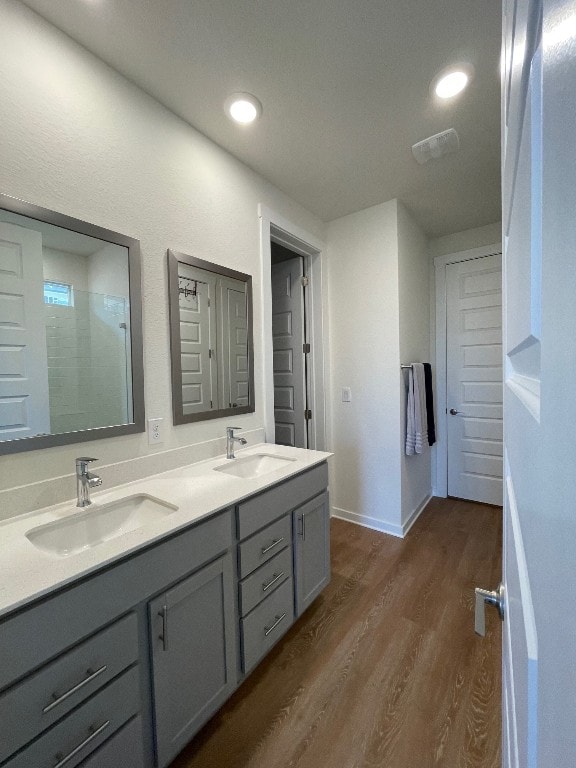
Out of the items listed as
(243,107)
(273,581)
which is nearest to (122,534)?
(273,581)

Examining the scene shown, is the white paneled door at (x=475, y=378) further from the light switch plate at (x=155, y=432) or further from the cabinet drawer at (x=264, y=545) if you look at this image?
the light switch plate at (x=155, y=432)

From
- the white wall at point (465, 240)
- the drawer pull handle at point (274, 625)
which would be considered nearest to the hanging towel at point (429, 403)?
the white wall at point (465, 240)

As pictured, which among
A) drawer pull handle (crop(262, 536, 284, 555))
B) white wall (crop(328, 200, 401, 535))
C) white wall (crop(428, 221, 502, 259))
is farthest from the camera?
white wall (crop(428, 221, 502, 259))

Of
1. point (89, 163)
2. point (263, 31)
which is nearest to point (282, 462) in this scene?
point (89, 163)

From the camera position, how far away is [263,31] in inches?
49.4

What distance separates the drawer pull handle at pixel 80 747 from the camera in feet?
2.60

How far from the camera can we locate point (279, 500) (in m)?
1.48

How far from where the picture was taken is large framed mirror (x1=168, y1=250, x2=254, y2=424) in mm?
1609

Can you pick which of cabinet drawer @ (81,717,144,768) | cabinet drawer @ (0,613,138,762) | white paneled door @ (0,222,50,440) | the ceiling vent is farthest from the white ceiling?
cabinet drawer @ (81,717,144,768)

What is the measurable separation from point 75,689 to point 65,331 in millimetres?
1102

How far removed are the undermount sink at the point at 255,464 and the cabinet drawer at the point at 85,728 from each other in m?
0.90

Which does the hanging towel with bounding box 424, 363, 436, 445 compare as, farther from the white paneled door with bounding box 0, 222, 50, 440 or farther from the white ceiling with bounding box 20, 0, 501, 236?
the white paneled door with bounding box 0, 222, 50, 440

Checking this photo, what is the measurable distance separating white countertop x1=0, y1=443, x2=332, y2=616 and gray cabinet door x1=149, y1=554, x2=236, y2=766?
8.3 inches

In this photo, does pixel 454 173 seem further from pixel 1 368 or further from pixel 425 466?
pixel 1 368
